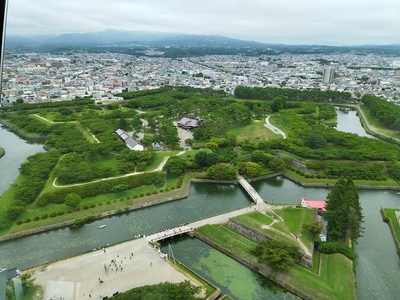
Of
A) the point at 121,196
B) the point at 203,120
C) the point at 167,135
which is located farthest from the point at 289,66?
the point at 121,196

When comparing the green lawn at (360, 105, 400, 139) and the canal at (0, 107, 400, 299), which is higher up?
the green lawn at (360, 105, 400, 139)

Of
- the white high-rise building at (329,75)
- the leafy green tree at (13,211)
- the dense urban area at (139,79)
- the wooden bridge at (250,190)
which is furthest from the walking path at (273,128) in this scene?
the white high-rise building at (329,75)

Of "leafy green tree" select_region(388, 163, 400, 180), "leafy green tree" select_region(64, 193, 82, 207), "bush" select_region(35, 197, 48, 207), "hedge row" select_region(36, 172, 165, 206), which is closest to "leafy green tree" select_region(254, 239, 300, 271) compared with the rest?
"hedge row" select_region(36, 172, 165, 206)

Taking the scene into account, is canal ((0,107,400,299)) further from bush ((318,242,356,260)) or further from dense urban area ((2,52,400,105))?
dense urban area ((2,52,400,105))

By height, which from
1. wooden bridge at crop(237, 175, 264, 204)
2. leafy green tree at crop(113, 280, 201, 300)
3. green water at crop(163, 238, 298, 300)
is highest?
leafy green tree at crop(113, 280, 201, 300)

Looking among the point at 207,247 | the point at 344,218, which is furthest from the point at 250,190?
the point at 344,218

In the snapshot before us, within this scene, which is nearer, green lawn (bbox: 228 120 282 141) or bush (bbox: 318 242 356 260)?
bush (bbox: 318 242 356 260)

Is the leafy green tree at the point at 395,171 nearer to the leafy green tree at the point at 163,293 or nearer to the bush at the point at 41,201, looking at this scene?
the leafy green tree at the point at 163,293

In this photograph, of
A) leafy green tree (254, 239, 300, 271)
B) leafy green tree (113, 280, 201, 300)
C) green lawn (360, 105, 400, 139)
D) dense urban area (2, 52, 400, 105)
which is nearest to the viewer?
leafy green tree (113, 280, 201, 300)
